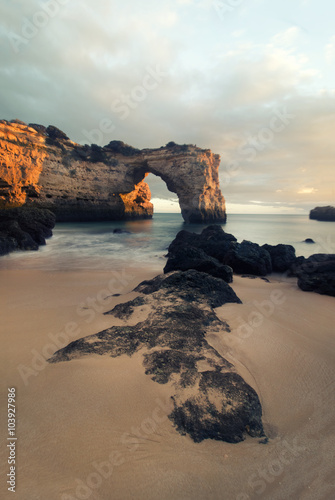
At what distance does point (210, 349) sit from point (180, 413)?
0.72 meters

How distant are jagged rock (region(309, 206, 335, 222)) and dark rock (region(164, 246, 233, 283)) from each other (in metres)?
59.8

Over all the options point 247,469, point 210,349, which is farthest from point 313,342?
point 247,469

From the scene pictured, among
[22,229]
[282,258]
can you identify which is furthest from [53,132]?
[282,258]

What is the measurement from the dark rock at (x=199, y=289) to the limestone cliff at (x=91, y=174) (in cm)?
2712

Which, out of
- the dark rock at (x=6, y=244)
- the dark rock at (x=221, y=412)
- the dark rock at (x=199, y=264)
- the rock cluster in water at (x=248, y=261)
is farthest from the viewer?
the dark rock at (x=6, y=244)

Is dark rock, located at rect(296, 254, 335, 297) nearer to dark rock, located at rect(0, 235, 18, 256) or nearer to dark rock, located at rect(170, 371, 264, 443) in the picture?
dark rock, located at rect(170, 371, 264, 443)

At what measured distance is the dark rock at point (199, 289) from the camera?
10.2 feet

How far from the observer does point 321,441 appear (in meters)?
1.29

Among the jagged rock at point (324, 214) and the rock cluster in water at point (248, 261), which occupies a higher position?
the jagged rock at point (324, 214)

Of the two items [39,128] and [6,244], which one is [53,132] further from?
[6,244]

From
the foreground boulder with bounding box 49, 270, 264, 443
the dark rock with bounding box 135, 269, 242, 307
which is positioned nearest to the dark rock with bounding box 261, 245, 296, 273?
the dark rock with bounding box 135, 269, 242, 307

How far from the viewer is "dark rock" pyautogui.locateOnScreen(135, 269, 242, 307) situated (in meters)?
3.12

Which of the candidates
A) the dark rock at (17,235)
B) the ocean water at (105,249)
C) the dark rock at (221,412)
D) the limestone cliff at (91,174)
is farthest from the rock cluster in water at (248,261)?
the limestone cliff at (91,174)

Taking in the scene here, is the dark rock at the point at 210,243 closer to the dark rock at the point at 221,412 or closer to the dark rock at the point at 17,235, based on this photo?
the dark rock at the point at 221,412
